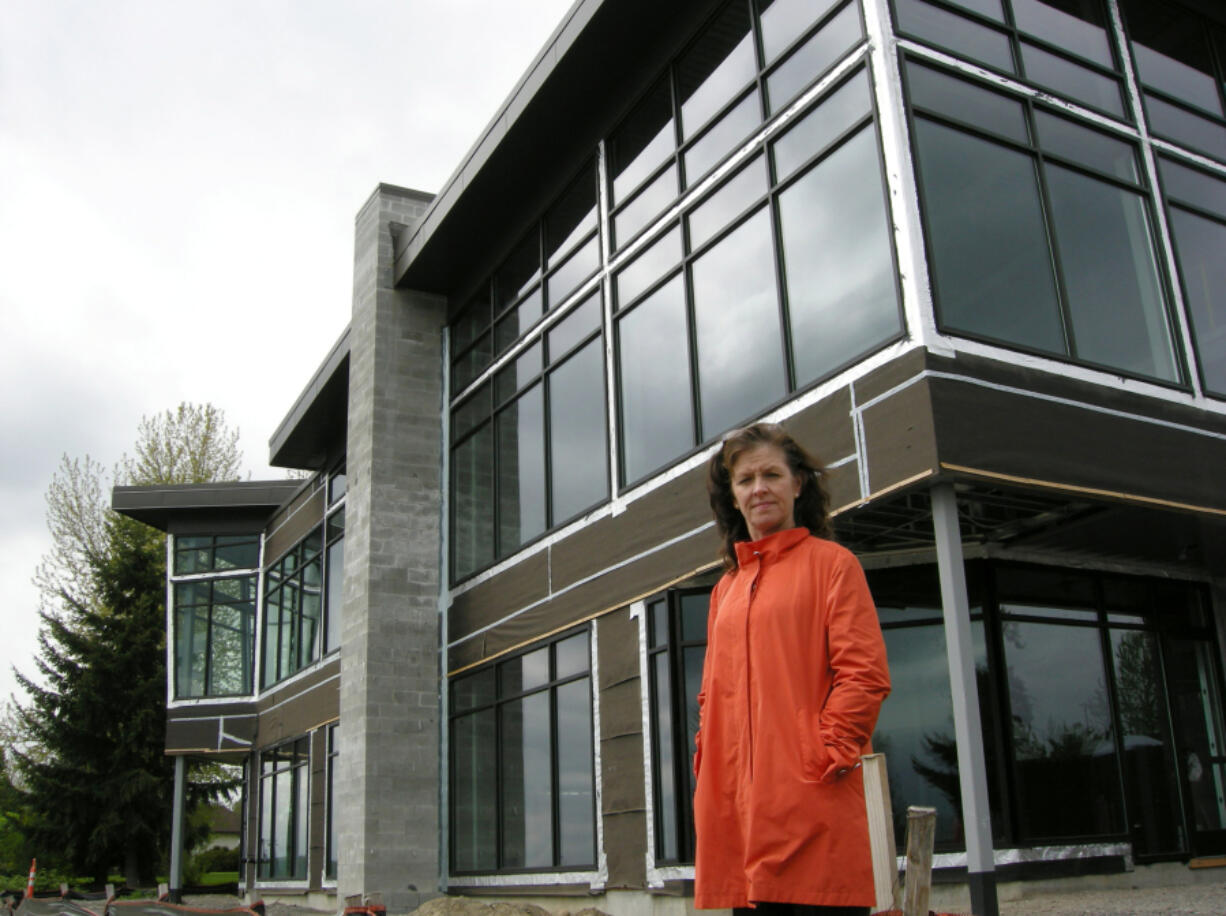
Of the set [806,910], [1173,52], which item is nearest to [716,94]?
[1173,52]

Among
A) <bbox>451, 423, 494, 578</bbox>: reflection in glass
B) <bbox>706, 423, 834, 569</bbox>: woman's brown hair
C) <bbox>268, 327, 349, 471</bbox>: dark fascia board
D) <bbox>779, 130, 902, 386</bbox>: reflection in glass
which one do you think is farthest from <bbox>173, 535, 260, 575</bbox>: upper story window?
<bbox>706, 423, 834, 569</bbox>: woman's brown hair

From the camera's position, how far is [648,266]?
39.4 feet

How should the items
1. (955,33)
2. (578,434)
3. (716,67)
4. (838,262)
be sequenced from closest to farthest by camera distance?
(838,262) < (955,33) < (716,67) < (578,434)

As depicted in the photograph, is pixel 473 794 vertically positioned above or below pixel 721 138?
below

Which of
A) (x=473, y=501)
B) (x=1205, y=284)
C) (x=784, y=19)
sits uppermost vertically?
(x=784, y=19)

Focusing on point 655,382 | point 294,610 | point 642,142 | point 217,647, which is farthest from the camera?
point 217,647

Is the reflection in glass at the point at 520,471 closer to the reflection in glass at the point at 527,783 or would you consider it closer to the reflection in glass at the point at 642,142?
the reflection in glass at the point at 527,783

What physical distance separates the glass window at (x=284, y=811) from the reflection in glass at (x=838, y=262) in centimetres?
1523

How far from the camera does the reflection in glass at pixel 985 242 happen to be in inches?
334

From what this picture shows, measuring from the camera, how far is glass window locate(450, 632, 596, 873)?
12.3 metres

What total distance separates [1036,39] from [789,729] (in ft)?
28.3

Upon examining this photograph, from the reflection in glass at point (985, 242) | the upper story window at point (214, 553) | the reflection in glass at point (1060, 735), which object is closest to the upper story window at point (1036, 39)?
the reflection in glass at point (985, 242)

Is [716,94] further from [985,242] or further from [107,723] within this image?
[107,723]

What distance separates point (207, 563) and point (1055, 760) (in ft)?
69.0
